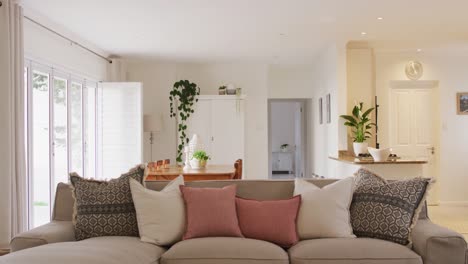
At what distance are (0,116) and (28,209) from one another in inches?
46.8

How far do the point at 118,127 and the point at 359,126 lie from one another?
13.5 feet

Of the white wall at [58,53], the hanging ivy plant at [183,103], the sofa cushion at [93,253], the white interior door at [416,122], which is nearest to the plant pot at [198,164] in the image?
the white wall at [58,53]

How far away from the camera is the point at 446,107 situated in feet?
27.4

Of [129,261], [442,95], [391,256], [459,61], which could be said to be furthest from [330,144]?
[129,261]

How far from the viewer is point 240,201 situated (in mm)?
3203

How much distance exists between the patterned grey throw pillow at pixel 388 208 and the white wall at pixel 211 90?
6.52 metres

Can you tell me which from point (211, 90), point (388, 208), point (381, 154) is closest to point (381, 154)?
point (381, 154)

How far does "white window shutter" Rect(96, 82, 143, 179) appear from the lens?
8.50m

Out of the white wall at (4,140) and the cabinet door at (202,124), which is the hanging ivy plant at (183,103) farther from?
the white wall at (4,140)

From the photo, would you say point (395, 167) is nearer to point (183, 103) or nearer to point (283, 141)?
point (183, 103)

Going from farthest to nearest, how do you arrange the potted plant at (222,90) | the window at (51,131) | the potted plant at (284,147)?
the potted plant at (284,147) < the potted plant at (222,90) < the window at (51,131)

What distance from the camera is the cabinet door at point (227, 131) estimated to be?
→ 9.31m

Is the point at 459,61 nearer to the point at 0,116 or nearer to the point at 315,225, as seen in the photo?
the point at 315,225

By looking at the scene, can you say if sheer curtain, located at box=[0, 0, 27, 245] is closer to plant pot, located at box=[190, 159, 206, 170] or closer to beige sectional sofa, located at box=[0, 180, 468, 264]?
plant pot, located at box=[190, 159, 206, 170]
